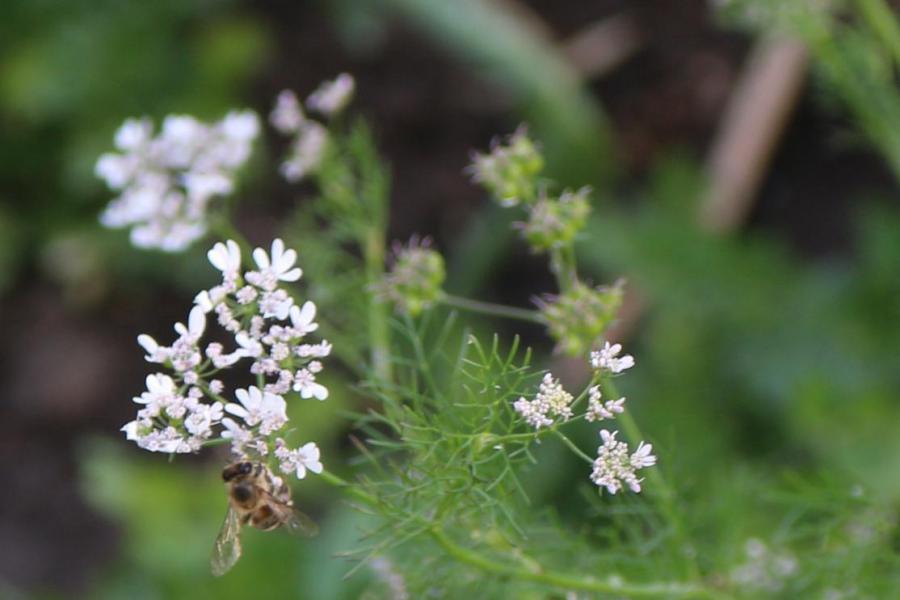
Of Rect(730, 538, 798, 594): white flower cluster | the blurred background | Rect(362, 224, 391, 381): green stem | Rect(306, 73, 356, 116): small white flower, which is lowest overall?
Rect(730, 538, 798, 594): white flower cluster

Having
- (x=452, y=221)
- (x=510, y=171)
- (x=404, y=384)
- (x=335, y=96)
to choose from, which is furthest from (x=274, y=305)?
(x=452, y=221)

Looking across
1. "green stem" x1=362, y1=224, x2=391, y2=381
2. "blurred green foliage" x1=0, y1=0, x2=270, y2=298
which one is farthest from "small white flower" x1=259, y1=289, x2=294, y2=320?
"blurred green foliage" x1=0, y1=0, x2=270, y2=298

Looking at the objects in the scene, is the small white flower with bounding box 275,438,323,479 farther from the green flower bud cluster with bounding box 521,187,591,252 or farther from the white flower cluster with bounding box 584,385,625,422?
the green flower bud cluster with bounding box 521,187,591,252

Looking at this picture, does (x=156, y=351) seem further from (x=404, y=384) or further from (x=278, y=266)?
(x=404, y=384)

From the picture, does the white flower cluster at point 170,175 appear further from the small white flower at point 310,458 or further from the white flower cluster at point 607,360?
the white flower cluster at point 607,360

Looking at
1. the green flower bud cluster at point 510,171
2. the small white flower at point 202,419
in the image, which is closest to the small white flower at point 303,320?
the small white flower at point 202,419

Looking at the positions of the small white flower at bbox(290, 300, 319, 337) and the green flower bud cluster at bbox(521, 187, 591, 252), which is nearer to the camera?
the small white flower at bbox(290, 300, 319, 337)
